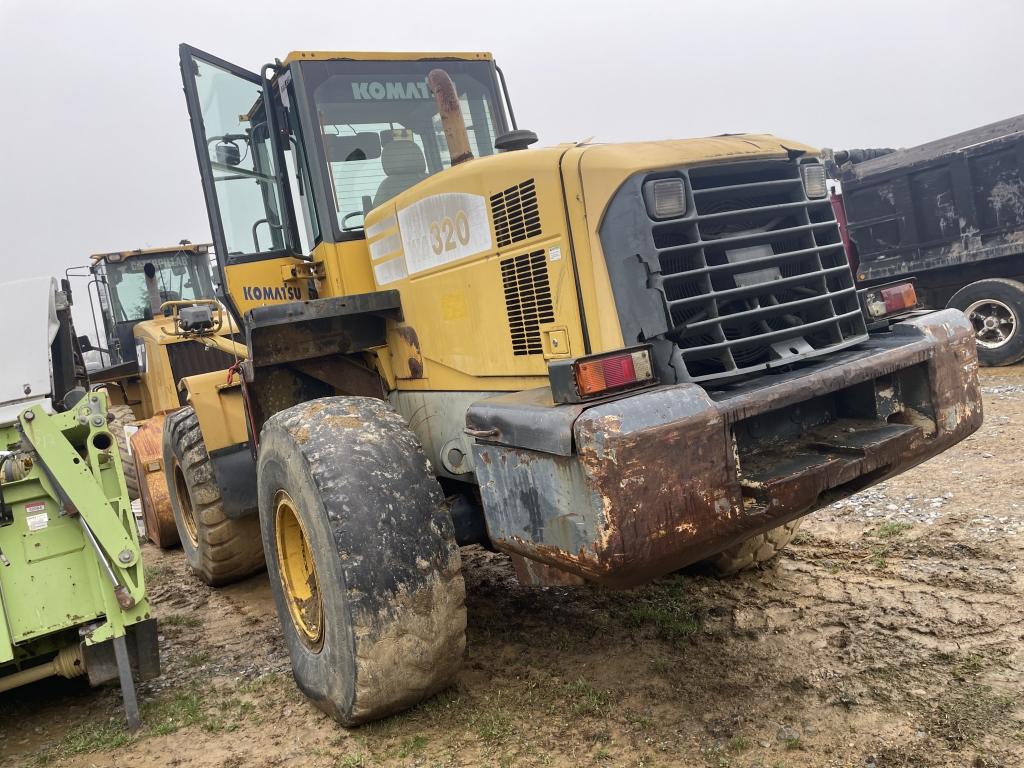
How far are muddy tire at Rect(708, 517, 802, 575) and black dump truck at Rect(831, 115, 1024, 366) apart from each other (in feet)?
19.8

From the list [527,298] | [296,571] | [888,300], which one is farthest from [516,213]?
[296,571]

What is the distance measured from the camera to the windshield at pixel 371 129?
413cm

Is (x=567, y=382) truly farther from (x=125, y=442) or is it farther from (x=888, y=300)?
(x=125, y=442)

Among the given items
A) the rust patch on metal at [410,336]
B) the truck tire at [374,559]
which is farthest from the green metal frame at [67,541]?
the rust patch on metal at [410,336]

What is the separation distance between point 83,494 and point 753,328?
2.94m

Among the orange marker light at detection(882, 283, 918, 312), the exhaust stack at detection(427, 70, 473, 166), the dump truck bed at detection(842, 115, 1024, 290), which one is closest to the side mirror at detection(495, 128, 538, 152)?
the exhaust stack at detection(427, 70, 473, 166)

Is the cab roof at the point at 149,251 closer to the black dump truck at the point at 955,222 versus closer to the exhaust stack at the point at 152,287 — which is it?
the exhaust stack at the point at 152,287

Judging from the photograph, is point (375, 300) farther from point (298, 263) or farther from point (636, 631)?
point (636, 631)

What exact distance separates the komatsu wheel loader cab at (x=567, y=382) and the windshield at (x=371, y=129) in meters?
0.02

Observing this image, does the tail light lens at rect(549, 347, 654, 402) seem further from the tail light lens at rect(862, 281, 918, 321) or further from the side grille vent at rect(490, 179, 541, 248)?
the tail light lens at rect(862, 281, 918, 321)

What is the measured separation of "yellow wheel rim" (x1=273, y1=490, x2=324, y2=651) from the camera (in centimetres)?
363

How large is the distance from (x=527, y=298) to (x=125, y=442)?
7.53 m

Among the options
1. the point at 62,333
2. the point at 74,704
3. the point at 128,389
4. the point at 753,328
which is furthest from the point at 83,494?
→ the point at 128,389

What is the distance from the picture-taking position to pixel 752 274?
306 cm
